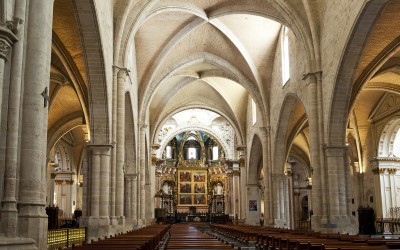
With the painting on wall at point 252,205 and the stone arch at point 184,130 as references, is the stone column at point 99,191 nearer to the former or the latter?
the painting on wall at point 252,205

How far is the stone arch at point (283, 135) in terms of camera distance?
25047 mm

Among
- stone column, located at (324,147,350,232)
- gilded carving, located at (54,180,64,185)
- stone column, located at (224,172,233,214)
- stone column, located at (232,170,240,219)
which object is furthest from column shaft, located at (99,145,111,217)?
stone column, located at (224,172,233,214)

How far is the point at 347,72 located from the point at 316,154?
3304mm

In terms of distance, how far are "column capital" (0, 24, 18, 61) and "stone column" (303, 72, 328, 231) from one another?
13.4 metres

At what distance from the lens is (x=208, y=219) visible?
48.0 meters

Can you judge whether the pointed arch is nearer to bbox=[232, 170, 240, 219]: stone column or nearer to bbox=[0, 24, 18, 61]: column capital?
bbox=[232, 170, 240, 219]: stone column

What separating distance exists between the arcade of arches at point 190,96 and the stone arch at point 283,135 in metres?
0.08

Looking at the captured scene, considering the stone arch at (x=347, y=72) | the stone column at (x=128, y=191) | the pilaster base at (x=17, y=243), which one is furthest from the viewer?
the stone column at (x=128, y=191)

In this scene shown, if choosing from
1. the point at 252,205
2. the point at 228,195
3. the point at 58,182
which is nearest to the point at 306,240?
the point at 252,205

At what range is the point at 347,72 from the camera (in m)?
16.8

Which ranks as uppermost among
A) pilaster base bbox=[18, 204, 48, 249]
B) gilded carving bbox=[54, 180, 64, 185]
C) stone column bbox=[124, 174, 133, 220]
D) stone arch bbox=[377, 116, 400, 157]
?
stone arch bbox=[377, 116, 400, 157]

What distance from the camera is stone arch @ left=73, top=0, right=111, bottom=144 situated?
13375 mm

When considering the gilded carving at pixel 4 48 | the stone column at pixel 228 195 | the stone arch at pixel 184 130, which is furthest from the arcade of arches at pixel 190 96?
the stone arch at pixel 184 130

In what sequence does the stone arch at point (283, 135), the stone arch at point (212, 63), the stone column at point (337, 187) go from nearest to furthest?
the stone column at point (337, 187) → the stone arch at point (283, 135) → the stone arch at point (212, 63)
